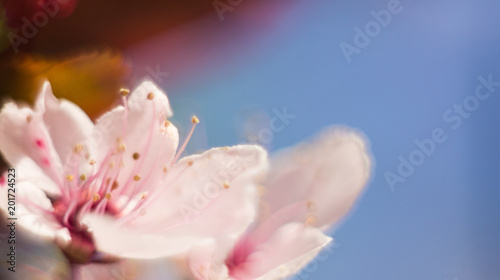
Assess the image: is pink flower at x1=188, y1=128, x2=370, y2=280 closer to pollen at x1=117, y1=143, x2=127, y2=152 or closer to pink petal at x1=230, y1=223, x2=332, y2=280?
pink petal at x1=230, y1=223, x2=332, y2=280

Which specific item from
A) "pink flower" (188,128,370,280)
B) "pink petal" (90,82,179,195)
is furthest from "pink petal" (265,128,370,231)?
"pink petal" (90,82,179,195)

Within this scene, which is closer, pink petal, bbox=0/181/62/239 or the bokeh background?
pink petal, bbox=0/181/62/239

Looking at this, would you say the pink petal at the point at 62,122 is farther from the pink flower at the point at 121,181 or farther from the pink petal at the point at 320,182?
the pink petal at the point at 320,182

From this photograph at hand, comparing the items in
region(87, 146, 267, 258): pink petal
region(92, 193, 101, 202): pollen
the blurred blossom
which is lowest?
region(87, 146, 267, 258): pink petal

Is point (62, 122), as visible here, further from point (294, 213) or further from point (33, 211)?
point (294, 213)

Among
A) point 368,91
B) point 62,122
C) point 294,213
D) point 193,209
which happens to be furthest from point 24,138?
point 368,91

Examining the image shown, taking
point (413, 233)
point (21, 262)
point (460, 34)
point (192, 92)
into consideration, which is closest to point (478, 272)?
point (413, 233)

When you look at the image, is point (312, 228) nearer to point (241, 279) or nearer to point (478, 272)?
point (241, 279)
